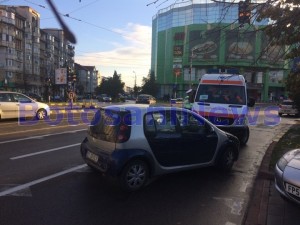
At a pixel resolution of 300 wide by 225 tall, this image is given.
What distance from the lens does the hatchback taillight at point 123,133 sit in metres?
5.90

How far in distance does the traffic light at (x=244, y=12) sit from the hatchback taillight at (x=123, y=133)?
290 centimetres

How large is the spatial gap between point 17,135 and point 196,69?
74767 mm

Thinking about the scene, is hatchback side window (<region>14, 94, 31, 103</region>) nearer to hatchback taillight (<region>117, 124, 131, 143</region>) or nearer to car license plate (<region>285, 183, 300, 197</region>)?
hatchback taillight (<region>117, 124, 131, 143</region>)

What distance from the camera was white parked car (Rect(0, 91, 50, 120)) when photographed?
54.6ft

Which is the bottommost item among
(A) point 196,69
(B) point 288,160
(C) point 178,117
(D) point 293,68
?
(B) point 288,160

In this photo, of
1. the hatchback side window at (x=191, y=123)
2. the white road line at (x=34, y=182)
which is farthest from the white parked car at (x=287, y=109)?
the white road line at (x=34, y=182)

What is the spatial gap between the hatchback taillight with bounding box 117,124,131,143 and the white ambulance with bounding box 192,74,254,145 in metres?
5.73

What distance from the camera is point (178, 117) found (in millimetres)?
6668

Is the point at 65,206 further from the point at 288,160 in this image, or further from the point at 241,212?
the point at 288,160

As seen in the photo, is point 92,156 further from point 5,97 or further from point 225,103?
point 5,97

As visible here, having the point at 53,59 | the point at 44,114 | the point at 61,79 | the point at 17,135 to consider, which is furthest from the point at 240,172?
the point at 53,59

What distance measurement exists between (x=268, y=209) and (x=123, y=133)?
8.47 ft

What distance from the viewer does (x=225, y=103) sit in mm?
11914

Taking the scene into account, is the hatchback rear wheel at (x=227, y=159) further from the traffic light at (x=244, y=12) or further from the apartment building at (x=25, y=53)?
the apartment building at (x=25, y=53)
